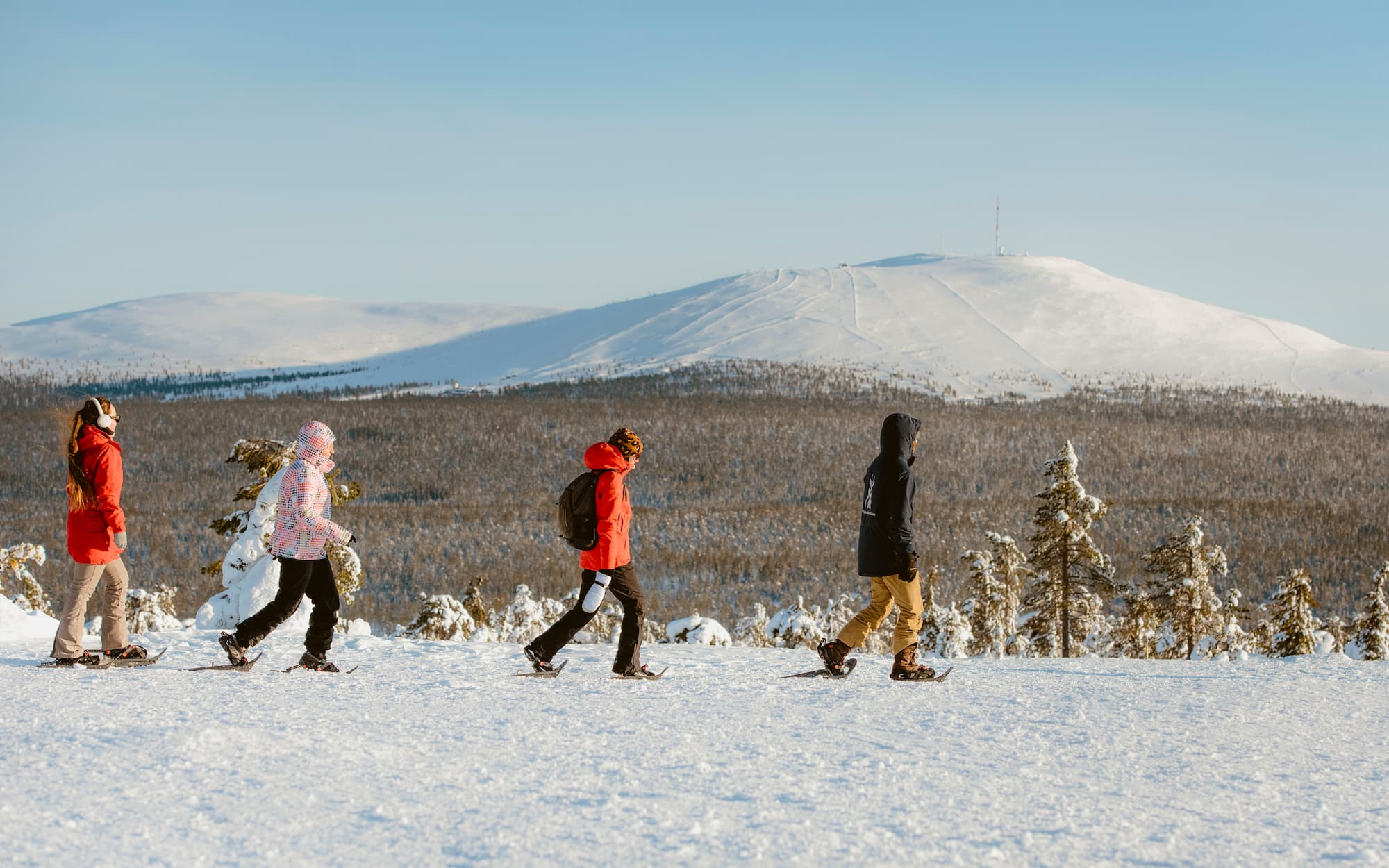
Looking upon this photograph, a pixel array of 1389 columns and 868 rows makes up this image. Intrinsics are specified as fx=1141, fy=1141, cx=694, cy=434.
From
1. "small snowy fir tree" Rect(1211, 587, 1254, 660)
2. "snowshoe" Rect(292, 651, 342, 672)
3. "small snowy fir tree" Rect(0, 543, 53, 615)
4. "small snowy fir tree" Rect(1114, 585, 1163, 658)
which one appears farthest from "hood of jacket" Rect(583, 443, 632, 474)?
"small snowy fir tree" Rect(1114, 585, 1163, 658)

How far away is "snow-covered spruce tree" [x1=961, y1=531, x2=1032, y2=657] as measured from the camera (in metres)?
26.7

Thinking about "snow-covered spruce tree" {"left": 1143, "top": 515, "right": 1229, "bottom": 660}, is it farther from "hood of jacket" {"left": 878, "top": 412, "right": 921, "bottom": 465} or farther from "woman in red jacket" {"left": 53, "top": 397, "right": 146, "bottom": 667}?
"woman in red jacket" {"left": 53, "top": 397, "right": 146, "bottom": 667}

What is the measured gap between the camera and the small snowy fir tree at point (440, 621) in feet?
65.6

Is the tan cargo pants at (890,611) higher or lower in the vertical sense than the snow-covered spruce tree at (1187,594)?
higher

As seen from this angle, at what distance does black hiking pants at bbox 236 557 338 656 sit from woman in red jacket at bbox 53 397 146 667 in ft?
3.24

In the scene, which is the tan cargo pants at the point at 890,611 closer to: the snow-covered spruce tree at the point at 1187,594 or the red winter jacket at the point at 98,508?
the red winter jacket at the point at 98,508

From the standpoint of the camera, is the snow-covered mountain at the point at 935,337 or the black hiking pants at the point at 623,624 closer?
the black hiking pants at the point at 623,624

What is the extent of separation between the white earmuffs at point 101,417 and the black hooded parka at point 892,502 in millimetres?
5689

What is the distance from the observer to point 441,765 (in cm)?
604

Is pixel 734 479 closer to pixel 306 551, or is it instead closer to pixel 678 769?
pixel 306 551

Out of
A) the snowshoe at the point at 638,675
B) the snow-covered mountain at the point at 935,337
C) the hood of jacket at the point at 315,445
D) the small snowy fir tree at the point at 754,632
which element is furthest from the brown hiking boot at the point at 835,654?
the snow-covered mountain at the point at 935,337

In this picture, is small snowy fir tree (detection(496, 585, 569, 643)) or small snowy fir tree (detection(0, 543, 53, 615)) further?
small snowy fir tree (detection(496, 585, 569, 643))

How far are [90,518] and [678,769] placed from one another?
516 cm

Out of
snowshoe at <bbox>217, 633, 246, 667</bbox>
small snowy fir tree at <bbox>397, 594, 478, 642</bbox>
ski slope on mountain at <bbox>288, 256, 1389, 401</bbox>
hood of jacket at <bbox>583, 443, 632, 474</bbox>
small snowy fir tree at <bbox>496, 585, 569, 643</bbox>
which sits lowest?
small snowy fir tree at <bbox>496, 585, 569, 643</bbox>
